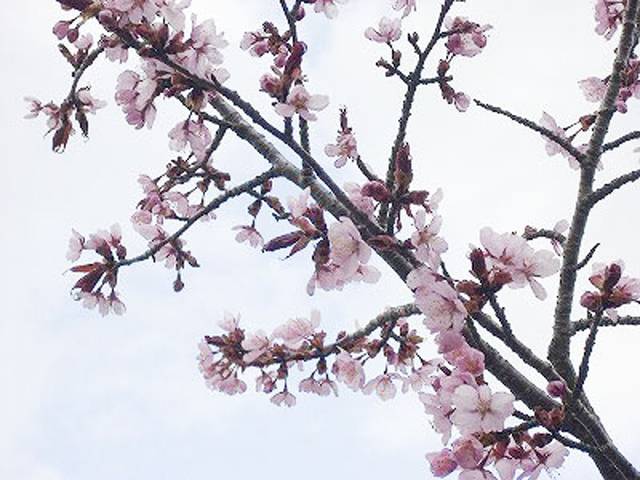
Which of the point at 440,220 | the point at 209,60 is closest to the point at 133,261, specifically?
the point at 209,60

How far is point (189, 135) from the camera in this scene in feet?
13.5

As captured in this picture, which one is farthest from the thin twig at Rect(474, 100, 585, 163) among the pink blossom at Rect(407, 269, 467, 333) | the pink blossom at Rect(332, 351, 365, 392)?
the pink blossom at Rect(332, 351, 365, 392)

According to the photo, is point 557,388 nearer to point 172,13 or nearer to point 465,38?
point 172,13

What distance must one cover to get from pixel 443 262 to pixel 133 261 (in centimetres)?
213

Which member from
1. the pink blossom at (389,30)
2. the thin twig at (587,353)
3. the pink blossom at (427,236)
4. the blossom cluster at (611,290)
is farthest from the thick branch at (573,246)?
the pink blossom at (389,30)

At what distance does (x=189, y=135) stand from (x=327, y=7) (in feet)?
5.00

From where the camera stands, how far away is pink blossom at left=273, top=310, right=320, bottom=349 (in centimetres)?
459

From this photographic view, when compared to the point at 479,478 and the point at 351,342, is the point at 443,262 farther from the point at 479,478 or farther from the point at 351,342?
the point at 351,342

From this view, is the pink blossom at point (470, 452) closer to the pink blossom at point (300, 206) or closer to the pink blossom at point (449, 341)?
the pink blossom at point (449, 341)

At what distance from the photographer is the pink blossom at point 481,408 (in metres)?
2.80

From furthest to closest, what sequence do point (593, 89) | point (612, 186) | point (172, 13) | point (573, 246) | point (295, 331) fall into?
point (593, 89) → point (295, 331) → point (573, 246) → point (612, 186) → point (172, 13)

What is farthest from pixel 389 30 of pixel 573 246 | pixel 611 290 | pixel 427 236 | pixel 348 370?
pixel 611 290

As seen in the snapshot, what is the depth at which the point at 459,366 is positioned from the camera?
2.96 metres

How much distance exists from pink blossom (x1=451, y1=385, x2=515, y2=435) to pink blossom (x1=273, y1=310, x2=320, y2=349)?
1827mm
